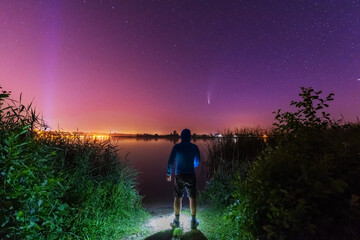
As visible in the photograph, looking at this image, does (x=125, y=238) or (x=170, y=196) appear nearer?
(x=125, y=238)

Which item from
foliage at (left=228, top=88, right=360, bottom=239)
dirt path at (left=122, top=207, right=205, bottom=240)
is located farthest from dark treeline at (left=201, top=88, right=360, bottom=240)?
dirt path at (left=122, top=207, right=205, bottom=240)

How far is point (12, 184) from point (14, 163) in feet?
1.01

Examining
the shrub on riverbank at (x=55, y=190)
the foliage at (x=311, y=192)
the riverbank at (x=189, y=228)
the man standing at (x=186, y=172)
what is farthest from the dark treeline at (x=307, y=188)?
the shrub on riverbank at (x=55, y=190)

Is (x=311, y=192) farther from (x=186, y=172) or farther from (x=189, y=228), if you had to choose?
(x=189, y=228)

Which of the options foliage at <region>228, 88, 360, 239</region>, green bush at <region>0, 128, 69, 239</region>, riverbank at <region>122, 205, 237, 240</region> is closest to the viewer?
foliage at <region>228, 88, 360, 239</region>

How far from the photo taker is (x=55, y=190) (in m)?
4.43

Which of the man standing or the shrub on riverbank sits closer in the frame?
the shrub on riverbank

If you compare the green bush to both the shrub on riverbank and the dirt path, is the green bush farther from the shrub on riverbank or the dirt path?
the dirt path

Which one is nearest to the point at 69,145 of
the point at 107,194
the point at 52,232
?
the point at 107,194

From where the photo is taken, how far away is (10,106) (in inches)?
170


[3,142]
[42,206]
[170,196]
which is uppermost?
[3,142]

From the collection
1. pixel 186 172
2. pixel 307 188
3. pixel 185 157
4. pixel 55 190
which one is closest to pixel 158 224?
pixel 186 172

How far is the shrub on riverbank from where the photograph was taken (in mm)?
3197

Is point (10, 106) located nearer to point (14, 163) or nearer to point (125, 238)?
point (14, 163)
